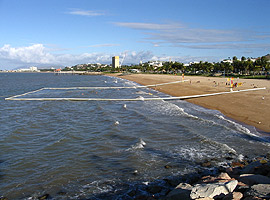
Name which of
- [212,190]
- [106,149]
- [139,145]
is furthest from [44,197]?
[139,145]

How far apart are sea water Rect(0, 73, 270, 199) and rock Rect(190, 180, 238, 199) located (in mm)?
2956

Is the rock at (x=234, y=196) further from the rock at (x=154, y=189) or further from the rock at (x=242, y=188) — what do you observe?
the rock at (x=154, y=189)

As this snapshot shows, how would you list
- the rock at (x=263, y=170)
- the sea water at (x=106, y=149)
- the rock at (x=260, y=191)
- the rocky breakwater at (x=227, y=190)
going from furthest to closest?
the sea water at (x=106, y=149)
the rock at (x=263, y=170)
the rocky breakwater at (x=227, y=190)
the rock at (x=260, y=191)

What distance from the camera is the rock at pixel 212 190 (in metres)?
5.65

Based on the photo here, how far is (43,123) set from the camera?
1830cm

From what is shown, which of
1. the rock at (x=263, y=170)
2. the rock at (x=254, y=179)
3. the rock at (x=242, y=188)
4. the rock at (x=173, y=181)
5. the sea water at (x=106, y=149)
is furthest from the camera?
the sea water at (x=106, y=149)

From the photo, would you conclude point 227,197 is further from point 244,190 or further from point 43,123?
point 43,123

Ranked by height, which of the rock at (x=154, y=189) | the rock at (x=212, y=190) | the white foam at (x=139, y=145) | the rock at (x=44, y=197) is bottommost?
the rock at (x=44, y=197)

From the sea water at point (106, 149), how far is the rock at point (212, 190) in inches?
116

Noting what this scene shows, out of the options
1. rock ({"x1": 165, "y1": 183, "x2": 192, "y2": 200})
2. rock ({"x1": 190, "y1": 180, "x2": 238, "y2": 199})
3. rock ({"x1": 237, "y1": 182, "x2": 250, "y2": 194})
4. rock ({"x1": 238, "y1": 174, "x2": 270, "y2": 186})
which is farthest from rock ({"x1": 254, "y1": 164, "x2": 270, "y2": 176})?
rock ({"x1": 165, "y1": 183, "x2": 192, "y2": 200})

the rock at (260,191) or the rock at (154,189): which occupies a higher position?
the rock at (260,191)

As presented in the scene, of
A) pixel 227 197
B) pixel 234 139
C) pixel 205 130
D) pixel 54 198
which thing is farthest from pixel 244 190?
pixel 205 130

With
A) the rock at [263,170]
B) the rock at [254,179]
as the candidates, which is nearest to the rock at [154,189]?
the rock at [254,179]

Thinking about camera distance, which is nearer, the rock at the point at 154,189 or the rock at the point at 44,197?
the rock at the point at 44,197
